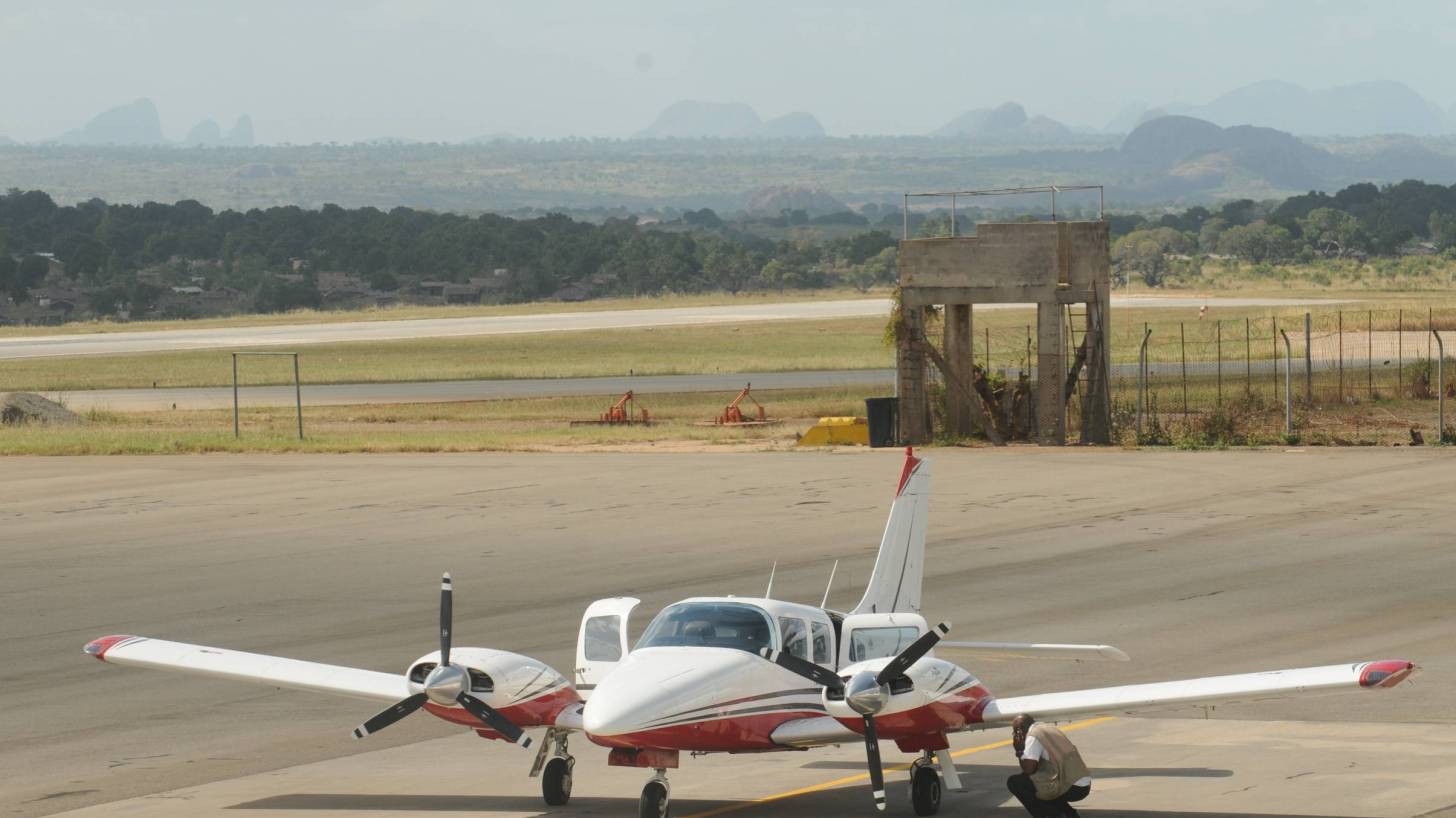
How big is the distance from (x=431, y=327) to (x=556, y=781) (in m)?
113

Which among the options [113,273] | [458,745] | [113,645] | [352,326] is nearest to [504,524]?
[458,745]

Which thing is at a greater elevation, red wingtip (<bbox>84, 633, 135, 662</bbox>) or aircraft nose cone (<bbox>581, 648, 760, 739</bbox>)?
aircraft nose cone (<bbox>581, 648, 760, 739</bbox>)

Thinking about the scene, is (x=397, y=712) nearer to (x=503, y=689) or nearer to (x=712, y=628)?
(x=503, y=689)

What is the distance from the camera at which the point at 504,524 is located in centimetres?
3872

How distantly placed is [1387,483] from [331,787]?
29.8 meters

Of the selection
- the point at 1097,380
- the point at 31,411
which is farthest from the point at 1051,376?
the point at 31,411

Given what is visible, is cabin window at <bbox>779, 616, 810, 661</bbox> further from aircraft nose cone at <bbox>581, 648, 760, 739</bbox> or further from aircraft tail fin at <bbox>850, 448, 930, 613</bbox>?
aircraft tail fin at <bbox>850, 448, 930, 613</bbox>

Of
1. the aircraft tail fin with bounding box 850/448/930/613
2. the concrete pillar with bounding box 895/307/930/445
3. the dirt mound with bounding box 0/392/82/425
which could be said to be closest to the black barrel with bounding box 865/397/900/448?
the concrete pillar with bounding box 895/307/930/445

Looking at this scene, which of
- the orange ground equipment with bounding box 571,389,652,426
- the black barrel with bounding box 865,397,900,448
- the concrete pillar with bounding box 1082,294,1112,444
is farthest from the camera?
the orange ground equipment with bounding box 571,389,652,426

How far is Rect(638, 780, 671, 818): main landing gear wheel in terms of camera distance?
49.7 feet

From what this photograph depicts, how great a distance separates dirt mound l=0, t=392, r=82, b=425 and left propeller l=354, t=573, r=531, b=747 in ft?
167

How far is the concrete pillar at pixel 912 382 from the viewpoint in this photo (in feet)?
171

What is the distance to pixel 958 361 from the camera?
172 feet

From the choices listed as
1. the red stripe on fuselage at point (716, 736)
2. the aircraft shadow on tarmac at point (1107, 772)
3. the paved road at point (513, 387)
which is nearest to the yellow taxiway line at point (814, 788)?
the aircraft shadow on tarmac at point (1107, 772)
